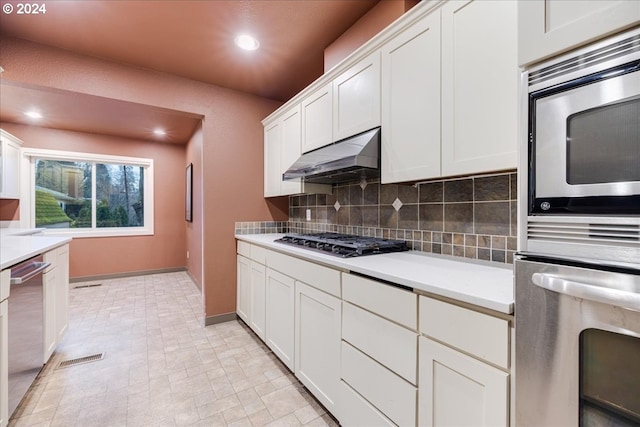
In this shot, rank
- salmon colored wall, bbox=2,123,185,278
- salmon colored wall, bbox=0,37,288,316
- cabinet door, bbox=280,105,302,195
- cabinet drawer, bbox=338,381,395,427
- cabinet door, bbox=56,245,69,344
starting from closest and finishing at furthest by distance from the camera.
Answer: cabinet drawer, bbox=338,381,395,427 < cabinet door, bbox=56,245,69,344 < salmon colored wall, bbox=0,37,288,316 < cabinet door, bbox=280,105,302,195 < salmon colored wall, bbox=2,123,185,278

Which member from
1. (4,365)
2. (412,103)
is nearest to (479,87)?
(412,103)

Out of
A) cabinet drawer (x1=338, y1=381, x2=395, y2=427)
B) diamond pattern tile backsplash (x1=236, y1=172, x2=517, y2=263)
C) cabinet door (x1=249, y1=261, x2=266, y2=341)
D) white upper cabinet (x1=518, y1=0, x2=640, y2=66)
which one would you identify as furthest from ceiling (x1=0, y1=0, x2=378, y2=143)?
cabinet drawer (x1=338, y1=381, x2=395, y2=427)

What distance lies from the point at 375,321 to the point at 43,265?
7.45 ft

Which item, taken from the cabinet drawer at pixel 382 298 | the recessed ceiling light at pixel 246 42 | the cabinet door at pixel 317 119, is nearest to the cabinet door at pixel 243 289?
the cabinet door at pixel 317 119

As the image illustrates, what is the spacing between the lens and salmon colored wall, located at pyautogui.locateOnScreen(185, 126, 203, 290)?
408 cm

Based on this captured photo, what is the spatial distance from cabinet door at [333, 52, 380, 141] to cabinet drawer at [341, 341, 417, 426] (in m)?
1.38

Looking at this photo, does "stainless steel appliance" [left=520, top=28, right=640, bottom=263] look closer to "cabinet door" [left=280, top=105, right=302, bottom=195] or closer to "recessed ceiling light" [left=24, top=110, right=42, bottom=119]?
"cabinet door" [left=280, top=105, right=302, bottom=195]

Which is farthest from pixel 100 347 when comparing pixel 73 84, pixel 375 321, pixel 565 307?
pixel 565 307

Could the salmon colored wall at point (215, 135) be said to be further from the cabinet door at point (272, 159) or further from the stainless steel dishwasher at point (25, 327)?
the stainless steel dishwasher at point (25, 327)

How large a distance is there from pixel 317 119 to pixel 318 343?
1.75 m

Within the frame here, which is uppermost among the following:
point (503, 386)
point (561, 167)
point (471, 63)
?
point (471, 63)

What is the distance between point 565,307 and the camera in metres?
0.69

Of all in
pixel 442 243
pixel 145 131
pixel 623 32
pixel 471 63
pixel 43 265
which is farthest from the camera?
pixel 145 131

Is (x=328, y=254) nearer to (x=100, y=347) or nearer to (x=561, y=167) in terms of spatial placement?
(x=561, y=167)
